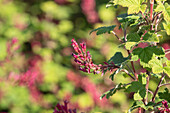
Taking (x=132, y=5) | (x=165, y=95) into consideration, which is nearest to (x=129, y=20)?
(x=132, y=5)

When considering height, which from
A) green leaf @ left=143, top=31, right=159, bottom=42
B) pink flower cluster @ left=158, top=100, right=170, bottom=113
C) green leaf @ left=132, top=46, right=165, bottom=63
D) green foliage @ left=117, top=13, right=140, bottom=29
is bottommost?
pink flower cluster @ left=158, top=100, right=170, bottom=113

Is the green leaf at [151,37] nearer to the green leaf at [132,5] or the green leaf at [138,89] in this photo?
the green leaf at [132,5]

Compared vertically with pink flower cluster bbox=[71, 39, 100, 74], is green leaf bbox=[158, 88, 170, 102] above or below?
below

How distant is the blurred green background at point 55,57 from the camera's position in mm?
4289

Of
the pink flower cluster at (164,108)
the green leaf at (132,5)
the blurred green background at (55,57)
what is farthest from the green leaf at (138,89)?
the blurred green background at (55,57)

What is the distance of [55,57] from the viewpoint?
498 centimetres

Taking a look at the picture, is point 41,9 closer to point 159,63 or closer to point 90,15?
point 90,15

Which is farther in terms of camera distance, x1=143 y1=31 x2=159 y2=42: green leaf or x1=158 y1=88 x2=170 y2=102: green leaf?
x1=158 y1=88 x2=170 y2=102: green leaf

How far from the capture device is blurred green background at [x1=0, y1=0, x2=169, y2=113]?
429 cm

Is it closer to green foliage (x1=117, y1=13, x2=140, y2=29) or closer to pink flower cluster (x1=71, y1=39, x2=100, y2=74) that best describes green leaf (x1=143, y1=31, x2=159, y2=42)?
green foliage (x1=117, y1=13, x2=140, y2=29)

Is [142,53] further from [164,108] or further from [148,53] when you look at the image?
[164,108]

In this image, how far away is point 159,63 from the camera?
56.7 inches

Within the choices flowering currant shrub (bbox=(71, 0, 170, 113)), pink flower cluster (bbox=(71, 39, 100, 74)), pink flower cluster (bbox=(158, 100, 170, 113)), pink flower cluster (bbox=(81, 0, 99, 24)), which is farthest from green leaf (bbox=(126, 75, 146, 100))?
pink flower cluster (bbox=(81, 0, 99, 24))

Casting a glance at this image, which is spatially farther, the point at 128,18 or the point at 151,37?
the point at 128,18
